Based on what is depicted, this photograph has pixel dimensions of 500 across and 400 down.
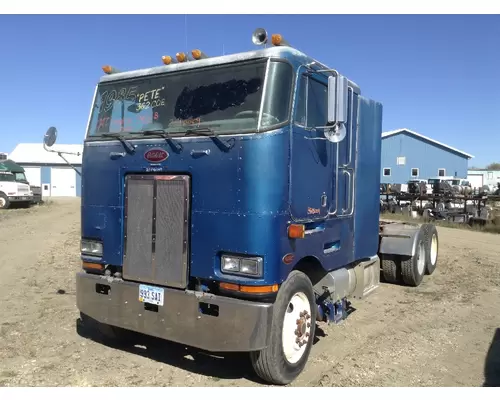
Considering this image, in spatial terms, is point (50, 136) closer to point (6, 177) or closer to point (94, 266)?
point (94, 266)

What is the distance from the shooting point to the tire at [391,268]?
26.1 ft

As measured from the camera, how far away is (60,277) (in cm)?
836

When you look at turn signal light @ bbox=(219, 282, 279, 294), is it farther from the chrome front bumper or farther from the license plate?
the license plate

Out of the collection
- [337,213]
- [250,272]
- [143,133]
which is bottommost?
[250,272]

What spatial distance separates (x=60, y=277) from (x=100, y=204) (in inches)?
171

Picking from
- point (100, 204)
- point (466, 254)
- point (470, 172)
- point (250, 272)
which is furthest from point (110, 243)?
point (470, 172)

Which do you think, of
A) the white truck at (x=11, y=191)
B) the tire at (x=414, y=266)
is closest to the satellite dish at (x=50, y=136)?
the tire at (x=414, y=266)

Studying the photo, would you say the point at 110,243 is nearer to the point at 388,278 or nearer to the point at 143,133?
the point at 143,133

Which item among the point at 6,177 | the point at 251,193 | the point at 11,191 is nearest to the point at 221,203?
the point at 251,193

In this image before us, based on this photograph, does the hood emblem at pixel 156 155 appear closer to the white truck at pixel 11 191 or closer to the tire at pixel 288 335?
the tire at pixel 288 335

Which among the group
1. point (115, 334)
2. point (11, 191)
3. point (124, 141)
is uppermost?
point (124, 141)

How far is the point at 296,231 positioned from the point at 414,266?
461cm

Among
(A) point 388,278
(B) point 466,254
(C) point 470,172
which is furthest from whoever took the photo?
(C) point 470,172

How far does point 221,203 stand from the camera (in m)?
3.99
